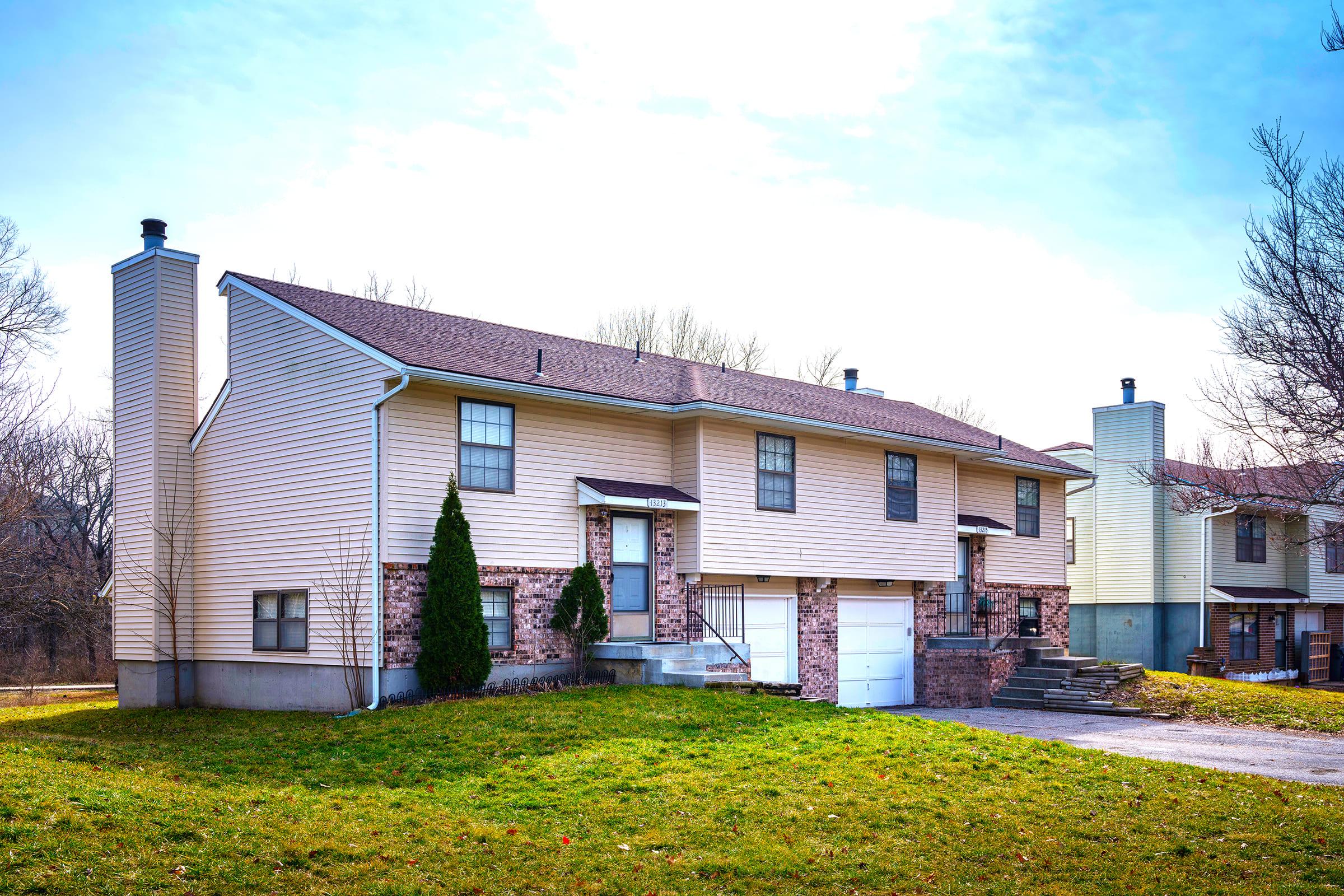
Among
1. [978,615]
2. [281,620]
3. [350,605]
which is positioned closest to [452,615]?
[350,605]

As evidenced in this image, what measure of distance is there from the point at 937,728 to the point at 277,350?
37.1ft

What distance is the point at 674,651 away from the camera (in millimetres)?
16984

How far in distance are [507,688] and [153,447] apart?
7.84 m

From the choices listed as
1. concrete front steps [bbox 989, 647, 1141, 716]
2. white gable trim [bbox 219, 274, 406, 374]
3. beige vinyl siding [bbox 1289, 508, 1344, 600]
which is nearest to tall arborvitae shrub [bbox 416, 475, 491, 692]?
white gable trim [bbox 219, 274, 406, 374]

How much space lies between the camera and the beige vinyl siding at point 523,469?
15844 mm

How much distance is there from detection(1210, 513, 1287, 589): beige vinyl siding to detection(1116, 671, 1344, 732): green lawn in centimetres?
904

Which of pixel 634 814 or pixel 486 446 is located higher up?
pixel 486 446

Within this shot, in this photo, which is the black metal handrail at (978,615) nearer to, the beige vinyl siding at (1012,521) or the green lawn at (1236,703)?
the beige vinyl siding at (1012,521)

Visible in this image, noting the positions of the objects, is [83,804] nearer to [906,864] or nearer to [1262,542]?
[906,864]

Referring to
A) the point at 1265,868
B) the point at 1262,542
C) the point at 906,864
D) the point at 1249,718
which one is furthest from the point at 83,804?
the point at 1262,542

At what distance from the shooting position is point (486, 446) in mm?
16797

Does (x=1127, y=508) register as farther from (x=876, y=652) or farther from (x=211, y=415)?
(x=211, y=415)

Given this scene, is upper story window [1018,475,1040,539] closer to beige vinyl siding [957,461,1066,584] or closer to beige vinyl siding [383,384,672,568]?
beige vinyl siding [957,461,1066,584]

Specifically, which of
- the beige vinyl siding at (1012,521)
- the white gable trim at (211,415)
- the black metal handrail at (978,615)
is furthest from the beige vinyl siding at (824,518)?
the white gable trim at (211,415)
